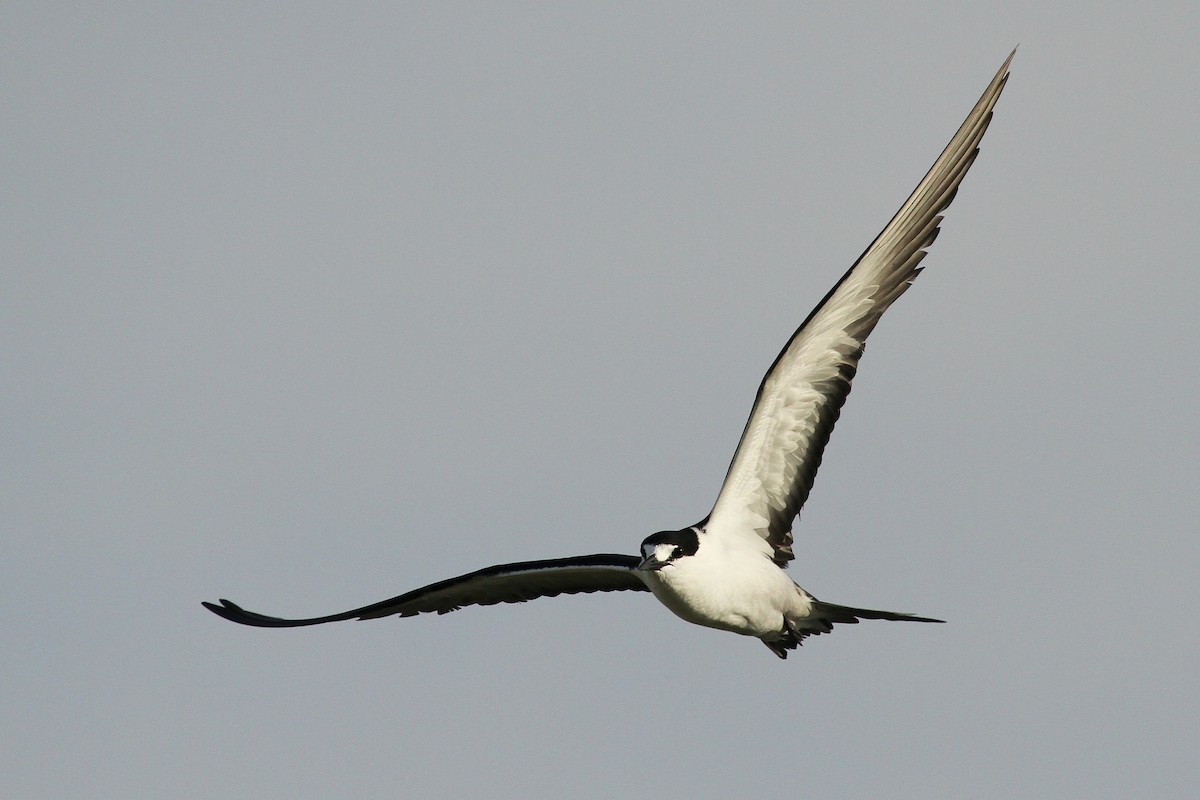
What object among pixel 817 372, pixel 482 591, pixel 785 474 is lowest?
pixel 482 591

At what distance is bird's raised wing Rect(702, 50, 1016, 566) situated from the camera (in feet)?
46.8

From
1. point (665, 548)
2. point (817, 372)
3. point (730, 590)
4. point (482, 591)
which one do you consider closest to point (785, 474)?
point (817, 372)

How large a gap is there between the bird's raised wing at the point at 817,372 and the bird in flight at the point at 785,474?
11 mm

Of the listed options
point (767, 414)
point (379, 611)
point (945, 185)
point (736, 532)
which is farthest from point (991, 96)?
point (379, 611)

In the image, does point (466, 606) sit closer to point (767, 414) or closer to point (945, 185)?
point (767, 414)

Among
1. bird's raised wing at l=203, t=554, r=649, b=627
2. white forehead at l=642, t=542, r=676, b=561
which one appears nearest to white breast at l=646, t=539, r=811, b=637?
white forehead at l=642, t=542, r=676, b=561

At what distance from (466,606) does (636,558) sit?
2825 millimetres

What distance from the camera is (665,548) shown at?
→ 13.9 m

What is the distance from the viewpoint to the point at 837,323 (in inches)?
575

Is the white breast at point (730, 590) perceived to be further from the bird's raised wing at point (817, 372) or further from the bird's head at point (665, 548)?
the bird's raised wing at point (817, 372)

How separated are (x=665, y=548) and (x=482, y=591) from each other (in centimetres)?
332

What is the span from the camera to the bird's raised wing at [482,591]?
16031 millimetres

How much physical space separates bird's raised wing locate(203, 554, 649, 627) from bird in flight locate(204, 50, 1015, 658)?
0.11 m

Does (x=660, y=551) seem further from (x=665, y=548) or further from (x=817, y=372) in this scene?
(x=817, y=372)
